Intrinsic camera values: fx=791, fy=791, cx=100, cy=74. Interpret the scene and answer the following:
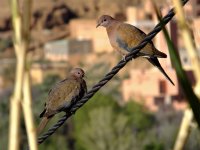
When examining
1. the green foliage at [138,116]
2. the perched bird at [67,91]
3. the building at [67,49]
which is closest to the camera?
the perched bird at [67,91]

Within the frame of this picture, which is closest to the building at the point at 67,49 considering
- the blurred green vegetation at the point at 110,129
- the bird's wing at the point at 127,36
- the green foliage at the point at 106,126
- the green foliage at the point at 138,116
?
the green foliage at the point at 138,116

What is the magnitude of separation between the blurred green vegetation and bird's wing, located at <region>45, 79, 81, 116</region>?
8840mm

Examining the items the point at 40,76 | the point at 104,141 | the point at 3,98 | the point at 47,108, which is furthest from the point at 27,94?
the point at 40,76

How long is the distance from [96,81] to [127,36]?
14188mm

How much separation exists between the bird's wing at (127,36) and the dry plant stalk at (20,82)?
1.21 metres

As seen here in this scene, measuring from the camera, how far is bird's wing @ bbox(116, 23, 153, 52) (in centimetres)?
161

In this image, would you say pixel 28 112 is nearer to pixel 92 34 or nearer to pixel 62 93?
pixel 62 93

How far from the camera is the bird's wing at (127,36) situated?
63.5 inches

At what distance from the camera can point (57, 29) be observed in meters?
26.1

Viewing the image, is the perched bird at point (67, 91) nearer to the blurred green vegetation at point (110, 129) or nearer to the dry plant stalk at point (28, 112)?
the dry plant stalk at point (28, 112)

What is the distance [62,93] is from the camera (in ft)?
5.95

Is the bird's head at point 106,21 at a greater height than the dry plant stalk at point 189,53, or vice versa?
the bird's head at point 106,21

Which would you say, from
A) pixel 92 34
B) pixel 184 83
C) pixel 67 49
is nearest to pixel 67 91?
pixel 184 83

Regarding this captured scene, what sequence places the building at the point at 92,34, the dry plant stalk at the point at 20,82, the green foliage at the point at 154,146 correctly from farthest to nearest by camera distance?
the building at the point at 92,34
the green foliage at the point at 154,146
the dry plant stalk at the point at 20,82
